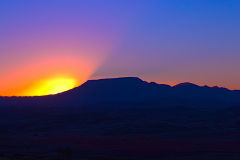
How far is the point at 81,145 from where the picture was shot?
113 feet

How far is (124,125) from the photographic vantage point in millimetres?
60219

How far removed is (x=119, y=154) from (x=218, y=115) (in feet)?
169

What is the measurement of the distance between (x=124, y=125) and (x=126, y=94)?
306ft

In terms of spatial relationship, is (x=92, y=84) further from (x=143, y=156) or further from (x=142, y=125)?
(x=143, y=156)

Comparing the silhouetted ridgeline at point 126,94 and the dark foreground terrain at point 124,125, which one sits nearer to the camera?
the dark foreground terrain at point 124,125

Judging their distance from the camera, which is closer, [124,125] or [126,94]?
[124,125]

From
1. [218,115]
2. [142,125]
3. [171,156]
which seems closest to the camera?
[171,156]

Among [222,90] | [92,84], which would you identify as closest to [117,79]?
[92,84]

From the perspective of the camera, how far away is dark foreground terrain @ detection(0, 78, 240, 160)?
2956cm

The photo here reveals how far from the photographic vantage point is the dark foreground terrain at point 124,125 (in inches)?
1164

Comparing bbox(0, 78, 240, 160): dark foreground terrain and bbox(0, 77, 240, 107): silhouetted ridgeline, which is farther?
bbox(0, 77, 240, 107): silhouetted ridgeline

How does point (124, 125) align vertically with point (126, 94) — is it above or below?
below

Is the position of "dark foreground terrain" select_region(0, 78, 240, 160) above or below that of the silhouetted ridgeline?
below

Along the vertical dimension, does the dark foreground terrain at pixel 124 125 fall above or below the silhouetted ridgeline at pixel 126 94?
below
